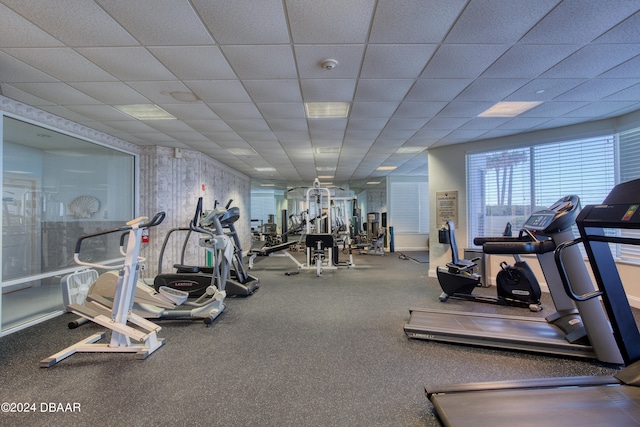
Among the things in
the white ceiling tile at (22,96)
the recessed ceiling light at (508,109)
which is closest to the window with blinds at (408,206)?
the recessed ceiling light at (508,109)

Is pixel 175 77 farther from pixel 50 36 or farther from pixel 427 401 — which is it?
pixel 427 401

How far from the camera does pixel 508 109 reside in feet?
12.1

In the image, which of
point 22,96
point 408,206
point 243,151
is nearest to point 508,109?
point 243,151

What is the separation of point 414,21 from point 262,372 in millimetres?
3020

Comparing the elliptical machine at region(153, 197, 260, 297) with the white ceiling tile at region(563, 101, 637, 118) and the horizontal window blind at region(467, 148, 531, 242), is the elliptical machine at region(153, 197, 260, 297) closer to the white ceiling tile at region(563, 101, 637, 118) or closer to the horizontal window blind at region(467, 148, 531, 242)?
the horizontal window blind at region(467, 148, 531, 242)

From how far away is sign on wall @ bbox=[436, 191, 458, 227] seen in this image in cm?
542

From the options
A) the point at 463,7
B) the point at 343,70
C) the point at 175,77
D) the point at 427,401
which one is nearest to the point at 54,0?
the point at 175,77

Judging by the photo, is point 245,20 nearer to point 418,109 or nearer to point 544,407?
point 418,109

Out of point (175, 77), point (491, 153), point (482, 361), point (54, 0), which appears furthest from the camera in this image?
point (491, 153)

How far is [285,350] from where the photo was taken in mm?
2529

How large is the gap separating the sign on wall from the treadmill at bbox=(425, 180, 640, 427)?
11.8 ft

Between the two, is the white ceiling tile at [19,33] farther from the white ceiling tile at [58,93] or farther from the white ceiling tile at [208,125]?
the white ceiling tile at [208,125]

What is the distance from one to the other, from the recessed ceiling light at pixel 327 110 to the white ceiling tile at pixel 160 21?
1597 millimetres

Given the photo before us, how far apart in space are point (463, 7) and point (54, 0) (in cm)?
276
